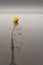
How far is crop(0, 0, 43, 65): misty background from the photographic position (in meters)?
1.89

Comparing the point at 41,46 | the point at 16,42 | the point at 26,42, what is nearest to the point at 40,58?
the point at 41,46

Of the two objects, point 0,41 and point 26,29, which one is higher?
point 26,29

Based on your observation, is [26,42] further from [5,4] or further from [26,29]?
[5,4]

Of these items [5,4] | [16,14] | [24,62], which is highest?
[5,4]

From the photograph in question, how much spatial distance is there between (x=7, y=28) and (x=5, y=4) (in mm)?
390

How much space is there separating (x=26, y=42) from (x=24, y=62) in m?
0.32

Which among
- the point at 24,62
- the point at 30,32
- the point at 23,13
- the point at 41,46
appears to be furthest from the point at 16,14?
the point at 24,62

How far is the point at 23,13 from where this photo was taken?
6.20 ft

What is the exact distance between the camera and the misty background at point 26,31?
6.22 ft

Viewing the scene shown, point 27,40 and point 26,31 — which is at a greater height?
point 26,31

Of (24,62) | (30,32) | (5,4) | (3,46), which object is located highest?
(5,4)

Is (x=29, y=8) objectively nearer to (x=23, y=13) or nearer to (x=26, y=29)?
(x=23, y=13)

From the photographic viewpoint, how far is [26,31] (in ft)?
6.24

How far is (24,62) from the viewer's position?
1.91m
